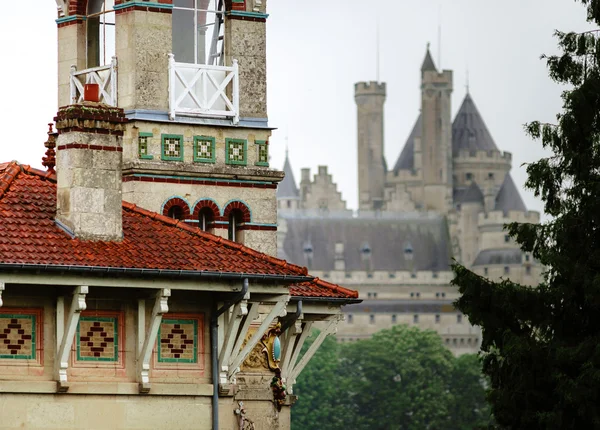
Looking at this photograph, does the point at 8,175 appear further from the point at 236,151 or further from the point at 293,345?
the point at 236,151

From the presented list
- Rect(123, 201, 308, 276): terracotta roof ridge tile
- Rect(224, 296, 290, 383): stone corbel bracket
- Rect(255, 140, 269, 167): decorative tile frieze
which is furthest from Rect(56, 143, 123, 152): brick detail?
Rect(255, 140, 269, 167): decorative tile frieze

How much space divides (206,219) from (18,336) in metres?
9.41

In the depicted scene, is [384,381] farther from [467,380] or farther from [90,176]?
[90,176]

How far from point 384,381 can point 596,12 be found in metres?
146

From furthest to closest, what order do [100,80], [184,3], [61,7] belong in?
1. [61,7]
2. [184,3]
3. [100,80]

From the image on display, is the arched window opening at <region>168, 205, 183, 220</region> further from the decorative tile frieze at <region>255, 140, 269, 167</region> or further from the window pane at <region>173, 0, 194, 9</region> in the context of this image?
the window pane at <region>173, 0, 194, 9</region>

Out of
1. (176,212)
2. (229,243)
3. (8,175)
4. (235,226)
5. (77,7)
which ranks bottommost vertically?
(229,243)

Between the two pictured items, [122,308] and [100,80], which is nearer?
[122,308]

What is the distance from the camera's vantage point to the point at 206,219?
118ft

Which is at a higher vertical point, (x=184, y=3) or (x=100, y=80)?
(x=184, y=3)

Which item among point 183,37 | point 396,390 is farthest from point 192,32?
point 396,390

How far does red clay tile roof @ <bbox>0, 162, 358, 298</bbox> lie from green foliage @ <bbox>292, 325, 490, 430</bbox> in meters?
134

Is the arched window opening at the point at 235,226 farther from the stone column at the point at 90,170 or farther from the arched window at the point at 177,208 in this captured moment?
the stone column at the point at 90,170

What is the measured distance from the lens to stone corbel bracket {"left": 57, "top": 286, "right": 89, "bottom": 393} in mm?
26734
